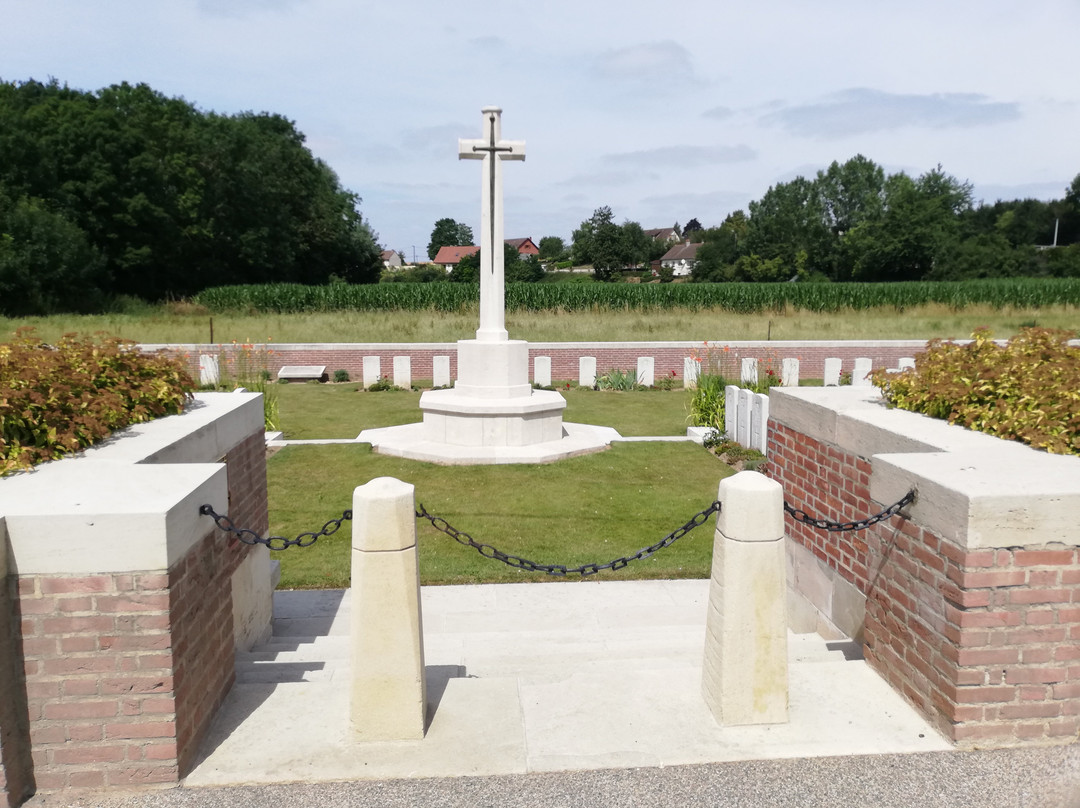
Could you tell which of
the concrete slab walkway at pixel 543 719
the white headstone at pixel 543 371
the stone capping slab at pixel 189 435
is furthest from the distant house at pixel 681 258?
the concrete slab walkway at pixel 543 719

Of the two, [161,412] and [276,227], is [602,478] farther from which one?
[276,227]

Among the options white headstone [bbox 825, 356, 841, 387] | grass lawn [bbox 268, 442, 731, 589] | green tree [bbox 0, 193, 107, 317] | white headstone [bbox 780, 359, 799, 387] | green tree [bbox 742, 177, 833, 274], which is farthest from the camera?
green tree [bbox 742, 177, 833, 274]

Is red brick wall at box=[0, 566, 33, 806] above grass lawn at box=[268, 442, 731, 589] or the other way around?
above

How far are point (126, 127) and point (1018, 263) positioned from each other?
57514 mm

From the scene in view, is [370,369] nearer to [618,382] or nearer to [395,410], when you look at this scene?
[395,410]

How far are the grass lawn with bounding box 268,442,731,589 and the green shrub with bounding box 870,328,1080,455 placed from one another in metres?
2.23

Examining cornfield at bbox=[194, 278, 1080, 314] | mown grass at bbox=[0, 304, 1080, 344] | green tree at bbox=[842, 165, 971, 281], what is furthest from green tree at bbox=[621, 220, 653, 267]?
mown grass at bbox=[0, 304, 1080, 344]

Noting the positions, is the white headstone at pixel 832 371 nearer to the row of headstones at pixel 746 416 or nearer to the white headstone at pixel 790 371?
the white headstone at pixel 790 371

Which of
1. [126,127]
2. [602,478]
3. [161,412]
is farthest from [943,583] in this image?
[126,127]

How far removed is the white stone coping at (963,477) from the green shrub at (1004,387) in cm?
10

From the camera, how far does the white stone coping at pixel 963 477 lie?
9.02ft

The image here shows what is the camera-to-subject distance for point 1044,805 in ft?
8.44

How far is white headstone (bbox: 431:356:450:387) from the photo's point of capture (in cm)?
1563

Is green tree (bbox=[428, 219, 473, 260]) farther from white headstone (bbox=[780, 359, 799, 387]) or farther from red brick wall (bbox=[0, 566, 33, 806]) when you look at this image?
red brick wall (bbox=[0, 566, 33, 806])
